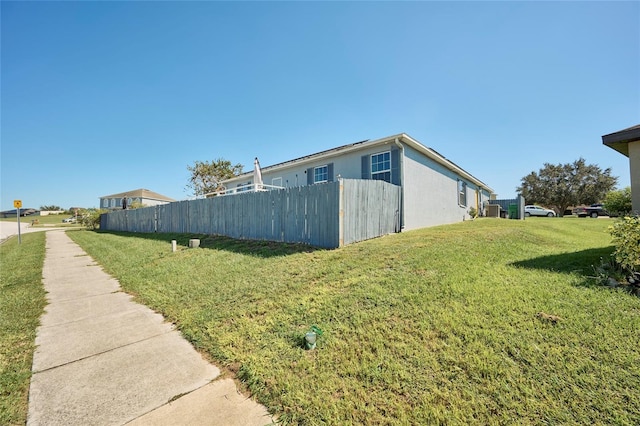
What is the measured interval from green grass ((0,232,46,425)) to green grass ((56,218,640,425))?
4.51 feet

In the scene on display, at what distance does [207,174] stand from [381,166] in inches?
1170

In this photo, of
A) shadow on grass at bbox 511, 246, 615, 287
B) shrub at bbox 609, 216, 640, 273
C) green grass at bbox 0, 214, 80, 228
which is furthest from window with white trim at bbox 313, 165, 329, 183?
green grass at bbox 0, 214, 80, 228

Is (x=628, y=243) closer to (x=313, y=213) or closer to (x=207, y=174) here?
(x=313, y=213)

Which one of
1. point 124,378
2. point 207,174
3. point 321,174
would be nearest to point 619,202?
point 321,174

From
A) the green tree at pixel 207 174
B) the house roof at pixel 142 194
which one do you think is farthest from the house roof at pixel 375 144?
the house roof at pixel 142 194

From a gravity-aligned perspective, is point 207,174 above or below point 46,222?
above

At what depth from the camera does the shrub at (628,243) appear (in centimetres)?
331

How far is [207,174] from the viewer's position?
33.6 m

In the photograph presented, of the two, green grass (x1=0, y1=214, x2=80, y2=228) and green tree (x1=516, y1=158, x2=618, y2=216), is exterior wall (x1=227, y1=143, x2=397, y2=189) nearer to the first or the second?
green tree (x1=516, y1=158, x2=618, y2=216)

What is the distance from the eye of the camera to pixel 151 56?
970 centimetres

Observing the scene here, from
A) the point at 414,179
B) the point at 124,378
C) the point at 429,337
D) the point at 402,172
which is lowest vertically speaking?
the point at 124,378

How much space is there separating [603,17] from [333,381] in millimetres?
10838

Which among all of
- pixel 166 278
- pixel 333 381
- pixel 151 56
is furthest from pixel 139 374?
pixel 151 56

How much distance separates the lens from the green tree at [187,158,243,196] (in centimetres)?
3338
